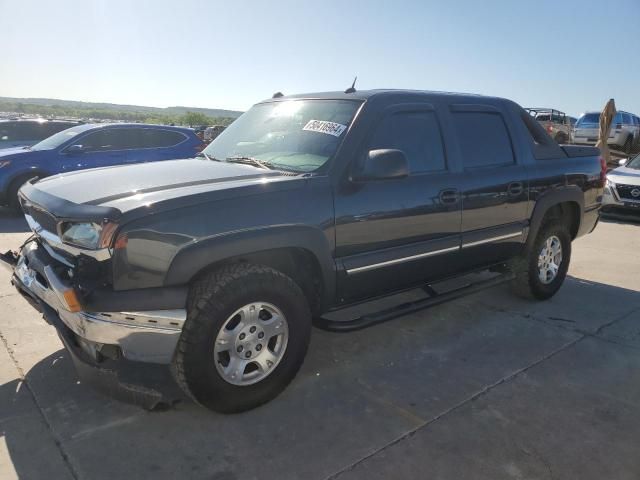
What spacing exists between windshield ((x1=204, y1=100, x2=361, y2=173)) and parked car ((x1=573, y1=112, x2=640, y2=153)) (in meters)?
20.3

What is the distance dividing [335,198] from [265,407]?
4.25 feet

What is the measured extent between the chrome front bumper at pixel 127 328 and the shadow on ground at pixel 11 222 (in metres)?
6.13

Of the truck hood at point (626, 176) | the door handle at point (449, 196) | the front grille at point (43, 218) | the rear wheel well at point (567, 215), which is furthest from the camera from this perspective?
the truck hood at point (626, 176)

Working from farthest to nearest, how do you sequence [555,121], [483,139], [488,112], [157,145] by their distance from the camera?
[555,121] < [157,145] < [488,112] < [483,139]

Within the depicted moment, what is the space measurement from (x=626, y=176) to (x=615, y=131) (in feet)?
46.5

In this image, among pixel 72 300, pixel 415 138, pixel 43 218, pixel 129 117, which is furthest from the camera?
pixel 129 117

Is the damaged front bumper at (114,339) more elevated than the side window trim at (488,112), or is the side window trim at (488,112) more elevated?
the side window trim at (488,112)

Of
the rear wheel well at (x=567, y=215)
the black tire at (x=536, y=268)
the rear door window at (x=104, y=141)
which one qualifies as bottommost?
the black tire at (x=536, y=268)

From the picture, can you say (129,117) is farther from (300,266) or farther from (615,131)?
(300,266)

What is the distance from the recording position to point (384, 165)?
10.1 feet

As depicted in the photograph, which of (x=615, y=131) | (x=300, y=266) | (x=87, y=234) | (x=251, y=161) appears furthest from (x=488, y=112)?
(x=615, y=131)

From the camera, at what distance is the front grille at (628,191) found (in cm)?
912

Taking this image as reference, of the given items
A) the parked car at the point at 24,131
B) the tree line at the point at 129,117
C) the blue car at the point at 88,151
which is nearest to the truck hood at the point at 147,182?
the blue car at the point at 88,151

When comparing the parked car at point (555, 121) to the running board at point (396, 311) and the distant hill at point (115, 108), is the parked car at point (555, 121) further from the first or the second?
the distant hill at point (115, 108)
